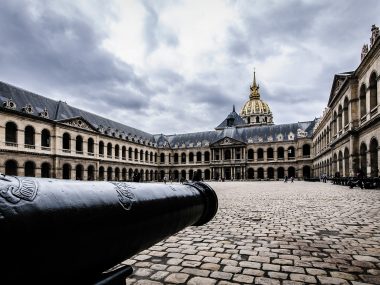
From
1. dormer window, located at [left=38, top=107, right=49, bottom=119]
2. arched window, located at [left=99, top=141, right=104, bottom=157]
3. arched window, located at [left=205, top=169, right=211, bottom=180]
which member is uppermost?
dormer window, located at [left=38, top=107, right=49, bottom=119]

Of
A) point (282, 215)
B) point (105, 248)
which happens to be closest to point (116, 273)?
point (105, 248)

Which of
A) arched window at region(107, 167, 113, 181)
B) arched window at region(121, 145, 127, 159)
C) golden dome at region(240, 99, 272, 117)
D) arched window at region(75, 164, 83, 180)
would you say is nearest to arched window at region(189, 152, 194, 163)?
arched window at region(121, 145, 127, 159)

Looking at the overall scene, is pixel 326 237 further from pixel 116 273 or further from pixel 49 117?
pixel 49 117

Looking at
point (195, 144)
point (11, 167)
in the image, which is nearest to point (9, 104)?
point (11, 167)

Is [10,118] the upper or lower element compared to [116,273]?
upper

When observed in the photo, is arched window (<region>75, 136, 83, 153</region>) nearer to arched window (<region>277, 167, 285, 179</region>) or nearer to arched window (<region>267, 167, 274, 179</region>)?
arched window (<region>267, 167, 274, 179</region>)

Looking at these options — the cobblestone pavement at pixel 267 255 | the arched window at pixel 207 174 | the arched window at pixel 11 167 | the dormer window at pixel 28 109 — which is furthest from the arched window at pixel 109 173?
the cobblestone pavement at pixel 267 255

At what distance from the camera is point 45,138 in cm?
3203

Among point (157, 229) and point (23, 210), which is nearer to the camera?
point (23, 210)

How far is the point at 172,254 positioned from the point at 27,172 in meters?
30.6

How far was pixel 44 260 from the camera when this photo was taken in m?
1.05

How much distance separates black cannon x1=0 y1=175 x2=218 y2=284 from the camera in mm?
978

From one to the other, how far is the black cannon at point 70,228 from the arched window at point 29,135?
1288 inches

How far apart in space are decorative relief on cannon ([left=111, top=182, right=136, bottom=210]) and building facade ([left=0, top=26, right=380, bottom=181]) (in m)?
19.3
